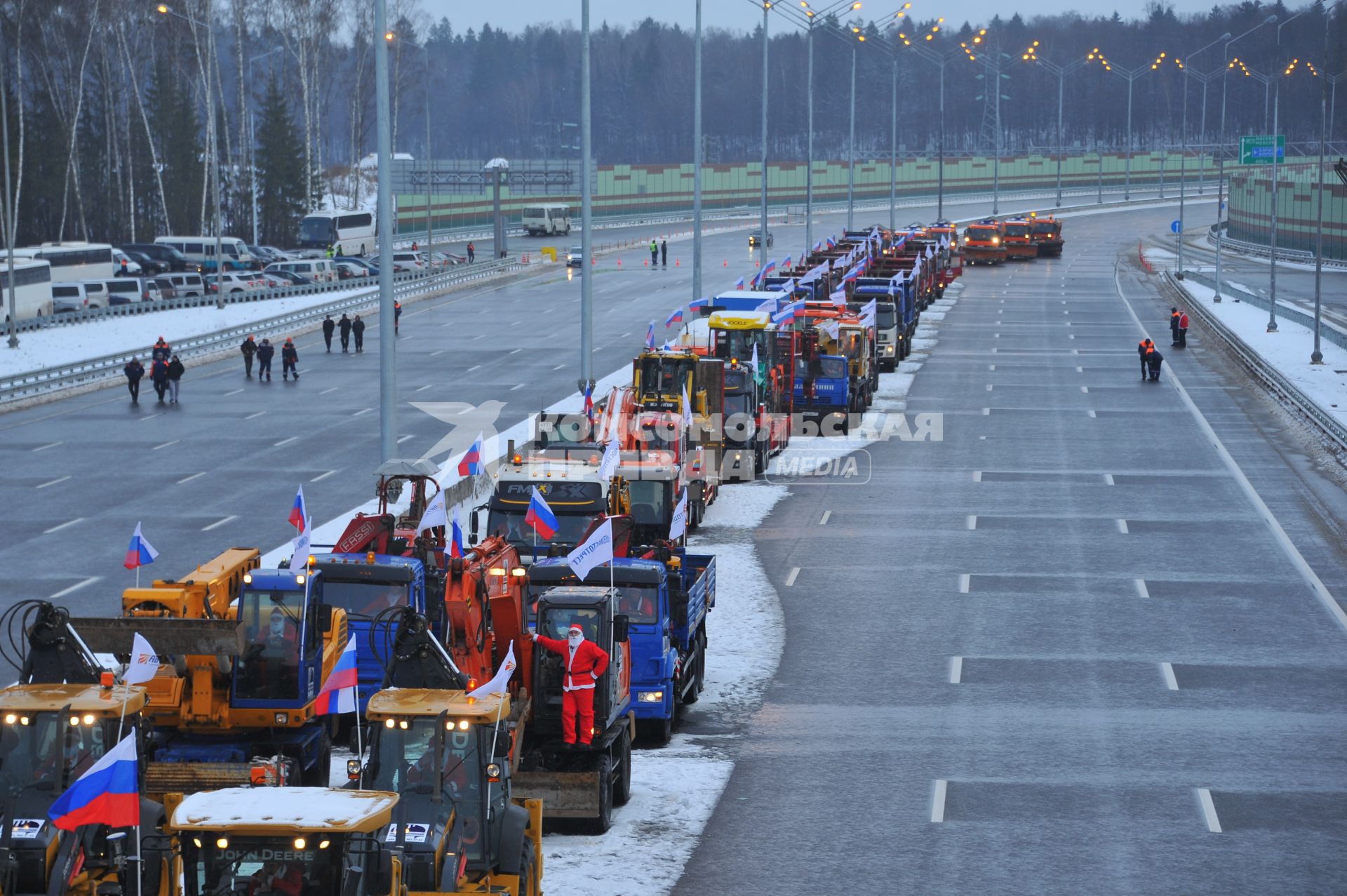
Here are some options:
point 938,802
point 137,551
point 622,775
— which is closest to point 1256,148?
point 938,802

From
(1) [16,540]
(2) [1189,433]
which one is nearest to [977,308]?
(2) [1189,433]

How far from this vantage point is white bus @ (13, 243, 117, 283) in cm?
7194

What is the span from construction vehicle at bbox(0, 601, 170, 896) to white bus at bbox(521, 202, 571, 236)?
102430 millimetres

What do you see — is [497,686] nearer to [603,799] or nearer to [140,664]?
[140,664]

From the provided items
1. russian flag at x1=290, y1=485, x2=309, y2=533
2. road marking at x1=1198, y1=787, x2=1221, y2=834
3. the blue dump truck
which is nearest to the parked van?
russian flag at x1=290, y1=485, x2=309, y2=533

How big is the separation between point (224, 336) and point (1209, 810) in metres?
47.7

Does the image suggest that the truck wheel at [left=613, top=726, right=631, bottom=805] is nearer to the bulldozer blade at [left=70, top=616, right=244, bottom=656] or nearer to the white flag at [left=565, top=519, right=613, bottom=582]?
the white flag at [left=565, top=519, right=613, bottom=582]

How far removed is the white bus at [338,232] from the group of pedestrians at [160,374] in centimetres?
4955

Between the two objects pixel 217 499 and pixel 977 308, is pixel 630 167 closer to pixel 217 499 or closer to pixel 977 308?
pixel 977 308

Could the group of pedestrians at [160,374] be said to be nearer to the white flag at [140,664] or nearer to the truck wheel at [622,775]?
A: the truck wheel at [622,775]

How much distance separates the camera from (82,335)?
5919cm

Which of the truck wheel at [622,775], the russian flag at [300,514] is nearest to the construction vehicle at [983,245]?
the russian flag at [300,514]

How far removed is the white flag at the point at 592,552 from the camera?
17734 millimetres

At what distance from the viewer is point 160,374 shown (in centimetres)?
4716
